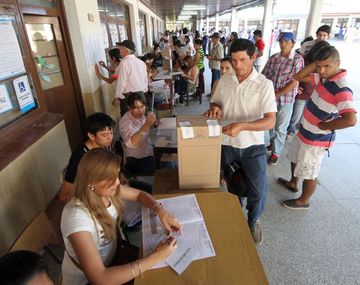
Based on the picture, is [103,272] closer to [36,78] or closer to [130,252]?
[130,252]

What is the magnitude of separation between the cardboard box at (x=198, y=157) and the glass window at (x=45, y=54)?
2.03m

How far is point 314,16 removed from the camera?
4.88 m

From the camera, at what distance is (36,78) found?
6.81ft

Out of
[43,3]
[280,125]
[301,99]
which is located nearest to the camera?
[43,3]

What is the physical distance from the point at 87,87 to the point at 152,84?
1590 mm

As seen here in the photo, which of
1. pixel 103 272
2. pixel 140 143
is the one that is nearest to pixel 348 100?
pixel 140 143

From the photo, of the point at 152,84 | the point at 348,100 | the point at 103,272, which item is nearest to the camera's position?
the point at 103,272

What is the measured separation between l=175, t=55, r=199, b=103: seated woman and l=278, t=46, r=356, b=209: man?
3045 millimetres

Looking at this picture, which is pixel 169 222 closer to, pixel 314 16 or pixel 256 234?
pixel 256 234

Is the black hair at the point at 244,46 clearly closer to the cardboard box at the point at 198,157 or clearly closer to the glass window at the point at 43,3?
the cardboard box at the point at 198,157

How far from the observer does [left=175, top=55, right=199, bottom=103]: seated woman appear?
5.21 metres

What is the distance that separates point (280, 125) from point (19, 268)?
2.97 metres

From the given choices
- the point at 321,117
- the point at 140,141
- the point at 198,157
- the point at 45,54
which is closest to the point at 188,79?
the point at 45,54

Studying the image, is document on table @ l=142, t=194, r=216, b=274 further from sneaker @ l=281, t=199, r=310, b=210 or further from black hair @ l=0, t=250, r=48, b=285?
sneaker @ l=281, t=199, r=310, b=210
